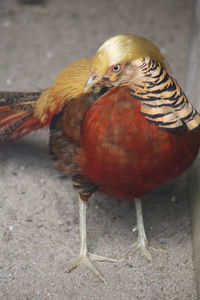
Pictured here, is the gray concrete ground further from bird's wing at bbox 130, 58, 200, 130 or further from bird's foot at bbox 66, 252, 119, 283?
bird's wing at bbox 130, 58, 200, 130

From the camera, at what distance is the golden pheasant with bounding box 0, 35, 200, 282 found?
2314 millimetres

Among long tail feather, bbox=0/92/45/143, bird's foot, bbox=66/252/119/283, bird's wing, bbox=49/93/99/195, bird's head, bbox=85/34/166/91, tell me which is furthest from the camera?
long tail feather, bbox=0/92/45/143

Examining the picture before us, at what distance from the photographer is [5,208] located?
3.23 m

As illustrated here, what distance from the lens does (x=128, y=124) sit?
92.7 inches

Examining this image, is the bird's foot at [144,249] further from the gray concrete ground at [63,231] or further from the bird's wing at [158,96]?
the bird's wing at [158,96]

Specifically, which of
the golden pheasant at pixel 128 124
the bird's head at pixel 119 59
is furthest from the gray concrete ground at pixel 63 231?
the bird's head at pixel 119 59

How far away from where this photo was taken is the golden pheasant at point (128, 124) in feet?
7.59

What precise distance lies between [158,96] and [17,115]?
1362 millimetres

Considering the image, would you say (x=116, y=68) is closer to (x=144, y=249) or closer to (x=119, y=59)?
(x=119, y=59)

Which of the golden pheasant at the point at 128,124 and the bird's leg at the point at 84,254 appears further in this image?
the bird's leg at the point at 84,254

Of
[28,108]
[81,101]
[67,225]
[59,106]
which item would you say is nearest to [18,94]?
[28,108]

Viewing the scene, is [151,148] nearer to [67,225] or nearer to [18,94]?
[67,225]

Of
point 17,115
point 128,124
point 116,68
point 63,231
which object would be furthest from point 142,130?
point 17,115

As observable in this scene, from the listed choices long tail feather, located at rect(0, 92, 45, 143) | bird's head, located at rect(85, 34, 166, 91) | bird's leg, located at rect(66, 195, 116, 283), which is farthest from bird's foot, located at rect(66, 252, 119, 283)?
bird's head, located at rect(85, 34, 166, 91)
